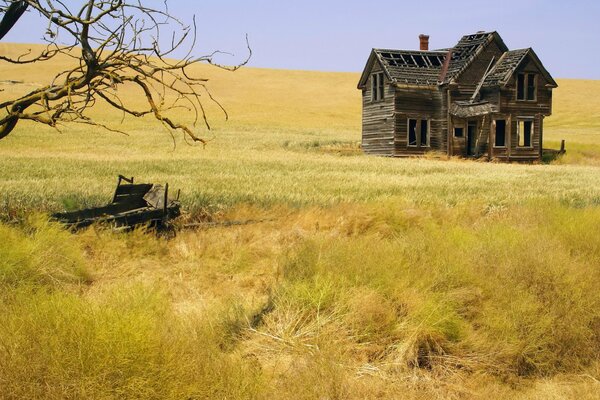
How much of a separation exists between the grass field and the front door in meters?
22.0

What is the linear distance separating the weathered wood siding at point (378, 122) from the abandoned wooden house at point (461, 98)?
0.18 ft

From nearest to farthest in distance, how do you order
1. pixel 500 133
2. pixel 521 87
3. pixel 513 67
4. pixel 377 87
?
pixel 513 67
pixel 521 87
pixel 377 87
pixel 500 133

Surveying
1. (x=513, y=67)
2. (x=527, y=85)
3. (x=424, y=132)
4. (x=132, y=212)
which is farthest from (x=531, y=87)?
(x=132, y=212)

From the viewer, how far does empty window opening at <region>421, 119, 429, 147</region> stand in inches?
1324

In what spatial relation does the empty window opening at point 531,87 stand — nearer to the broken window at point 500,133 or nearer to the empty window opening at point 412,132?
the broken window at point 500,133

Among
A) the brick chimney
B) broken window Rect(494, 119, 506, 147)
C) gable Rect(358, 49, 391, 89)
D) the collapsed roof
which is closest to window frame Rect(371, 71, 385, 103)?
gable Rect(358, 49, 391, 89)

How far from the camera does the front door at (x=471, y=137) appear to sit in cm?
3403

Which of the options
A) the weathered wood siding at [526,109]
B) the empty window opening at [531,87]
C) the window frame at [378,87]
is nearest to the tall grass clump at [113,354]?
the window frame at [378,87]

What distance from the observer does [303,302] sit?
6176 mm

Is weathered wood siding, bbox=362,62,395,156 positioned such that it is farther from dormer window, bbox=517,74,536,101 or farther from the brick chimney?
dormer window, bbox=517,74,536,101

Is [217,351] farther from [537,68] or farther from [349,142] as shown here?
[349,142]

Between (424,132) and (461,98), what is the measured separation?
301 centimetres

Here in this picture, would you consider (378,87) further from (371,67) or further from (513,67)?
(513,67)

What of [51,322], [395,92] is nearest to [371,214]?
[51,322]
